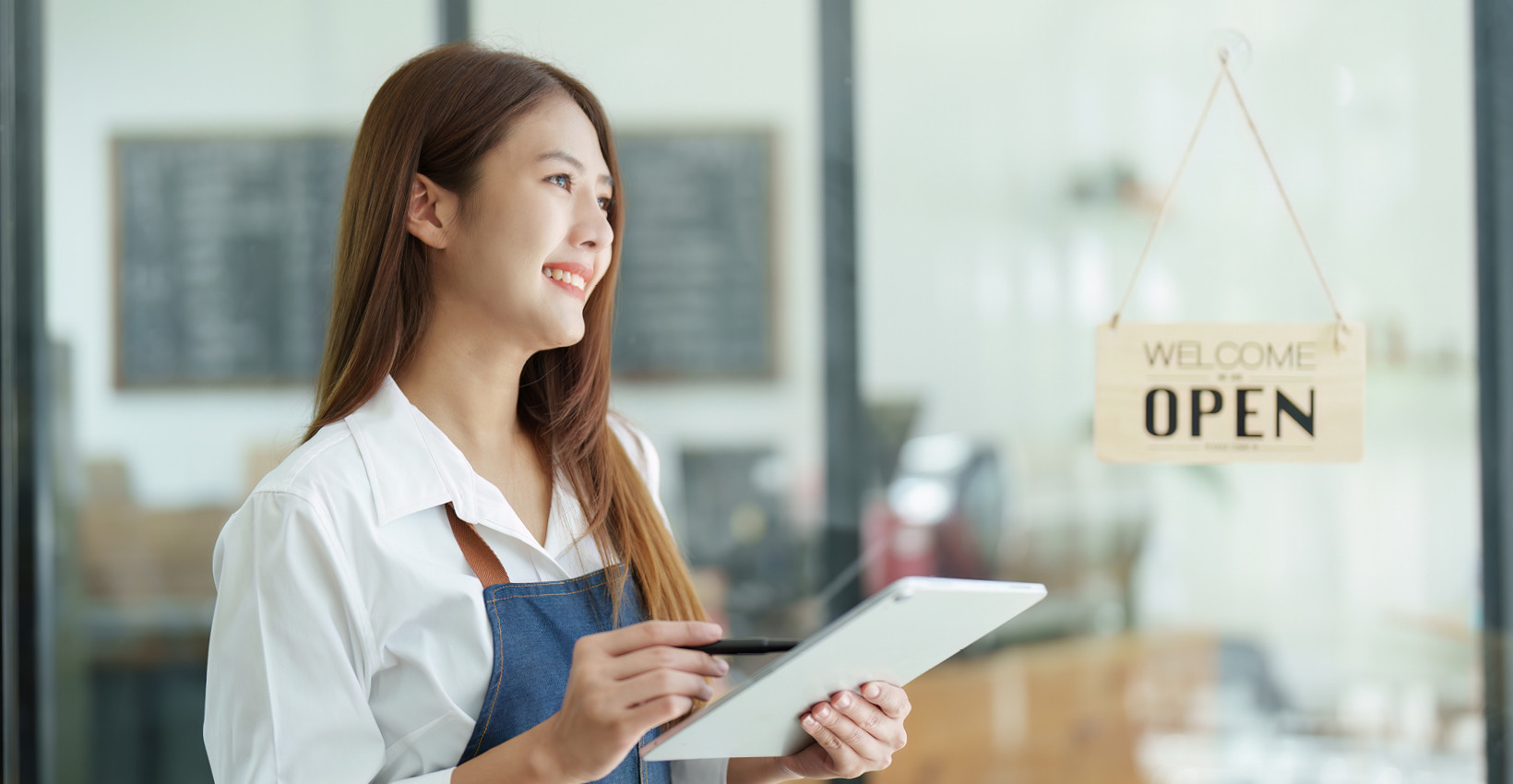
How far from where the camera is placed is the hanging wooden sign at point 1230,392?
1248 millimetres

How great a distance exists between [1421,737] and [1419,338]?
0.71m

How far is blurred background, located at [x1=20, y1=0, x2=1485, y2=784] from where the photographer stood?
6.13 feet

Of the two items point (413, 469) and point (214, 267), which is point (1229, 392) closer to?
point (413, 469)

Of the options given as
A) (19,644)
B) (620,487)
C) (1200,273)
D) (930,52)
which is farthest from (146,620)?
(1200,273)

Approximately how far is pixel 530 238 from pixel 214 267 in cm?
131

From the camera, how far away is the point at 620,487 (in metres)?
1.13

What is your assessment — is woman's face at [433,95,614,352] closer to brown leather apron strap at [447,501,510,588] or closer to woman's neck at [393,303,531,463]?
woman's neck at [393,303,531,463]

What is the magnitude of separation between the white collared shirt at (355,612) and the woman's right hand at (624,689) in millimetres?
143

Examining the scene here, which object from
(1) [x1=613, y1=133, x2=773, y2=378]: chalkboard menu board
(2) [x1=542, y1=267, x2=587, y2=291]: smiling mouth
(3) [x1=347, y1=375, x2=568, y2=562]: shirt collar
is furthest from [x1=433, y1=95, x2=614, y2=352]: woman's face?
(1) [x1=613, y1=133, x2=773, y2=378]: chalkboard menu board

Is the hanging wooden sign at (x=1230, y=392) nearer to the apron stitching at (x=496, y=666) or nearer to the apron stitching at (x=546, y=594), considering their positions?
the apron stitching at (x=546, y=594)

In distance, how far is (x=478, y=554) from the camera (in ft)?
3.09

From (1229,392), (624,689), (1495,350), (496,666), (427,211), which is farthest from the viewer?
(1495,350)

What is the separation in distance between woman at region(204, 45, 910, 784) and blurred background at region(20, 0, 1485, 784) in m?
0.78

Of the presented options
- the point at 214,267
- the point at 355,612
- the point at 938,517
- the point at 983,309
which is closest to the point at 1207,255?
the point at 983,309
